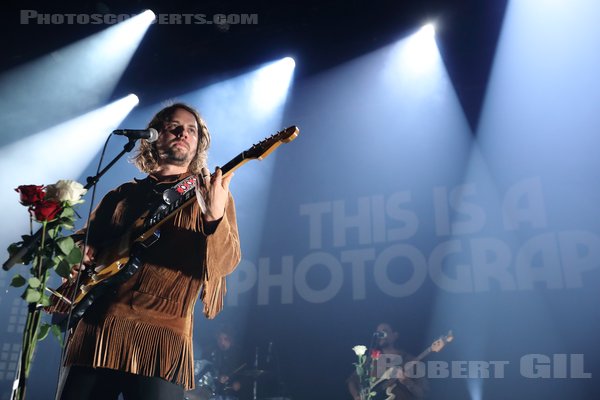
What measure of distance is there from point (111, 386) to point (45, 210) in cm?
63

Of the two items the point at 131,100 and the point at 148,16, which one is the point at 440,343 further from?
the point at 148,16

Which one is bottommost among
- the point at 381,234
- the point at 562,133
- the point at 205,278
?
the point at 205,278

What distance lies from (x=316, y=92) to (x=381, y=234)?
2.20 meters

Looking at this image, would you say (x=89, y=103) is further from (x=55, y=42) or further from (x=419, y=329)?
(x=419, y=329)

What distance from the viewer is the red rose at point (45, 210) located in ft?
4.85

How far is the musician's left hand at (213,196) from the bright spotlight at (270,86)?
521cm

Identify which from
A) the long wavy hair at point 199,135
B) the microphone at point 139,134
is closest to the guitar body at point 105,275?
the microphone at point 139,134

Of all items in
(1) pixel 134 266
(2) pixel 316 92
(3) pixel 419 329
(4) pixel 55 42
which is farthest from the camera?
(2) pixel 316 92

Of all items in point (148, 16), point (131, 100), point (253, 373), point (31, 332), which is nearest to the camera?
point (31, 332)

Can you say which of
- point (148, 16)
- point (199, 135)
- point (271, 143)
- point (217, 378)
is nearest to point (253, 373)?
point (217, 378)

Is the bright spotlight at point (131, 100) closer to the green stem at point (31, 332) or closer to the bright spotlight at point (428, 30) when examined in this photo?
the bright spotlight at point (428, 30)

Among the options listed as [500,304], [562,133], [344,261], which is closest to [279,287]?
[344,261]

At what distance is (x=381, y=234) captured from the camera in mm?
6047

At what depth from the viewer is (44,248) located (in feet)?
5.01
